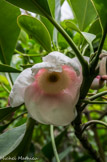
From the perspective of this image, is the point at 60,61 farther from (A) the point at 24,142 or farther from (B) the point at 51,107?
(A) the point at 24,142

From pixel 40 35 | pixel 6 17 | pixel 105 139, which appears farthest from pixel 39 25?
pixel 105 139

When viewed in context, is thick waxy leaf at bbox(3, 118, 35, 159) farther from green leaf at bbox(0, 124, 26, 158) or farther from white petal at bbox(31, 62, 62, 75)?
white petal at bbox(31, 62, 62, 75)

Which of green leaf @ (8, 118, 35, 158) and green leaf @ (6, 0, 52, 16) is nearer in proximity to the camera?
green leaf @ (6, 0, 52, 16)

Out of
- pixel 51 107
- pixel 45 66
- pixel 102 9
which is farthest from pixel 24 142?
pixel 102 9

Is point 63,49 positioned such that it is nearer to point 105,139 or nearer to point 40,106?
point 40,106

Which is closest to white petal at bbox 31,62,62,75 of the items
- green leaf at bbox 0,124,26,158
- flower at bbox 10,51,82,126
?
flower at bbox 10,51,82,126

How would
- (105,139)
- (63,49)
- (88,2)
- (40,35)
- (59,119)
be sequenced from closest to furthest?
(59,119) < (40,35) < (88,2) < (63,49) < (105,139)
